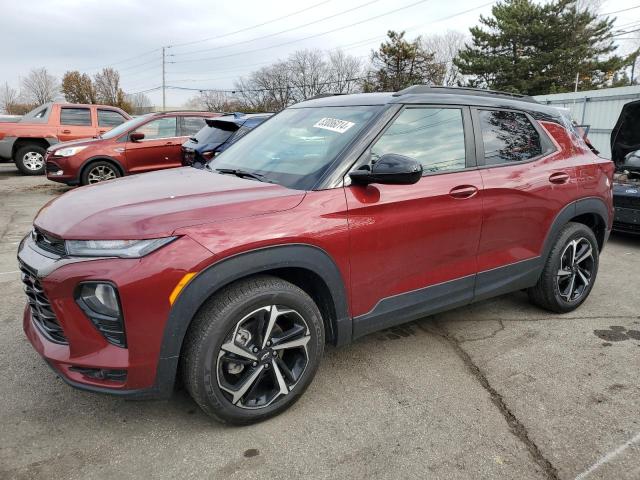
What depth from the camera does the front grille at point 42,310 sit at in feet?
7.41

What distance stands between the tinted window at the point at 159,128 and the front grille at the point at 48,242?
756 cm

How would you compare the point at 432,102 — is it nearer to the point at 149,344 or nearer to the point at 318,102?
the point at 318,102

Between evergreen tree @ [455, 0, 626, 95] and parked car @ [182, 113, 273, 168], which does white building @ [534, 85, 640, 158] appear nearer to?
parked car @ [182, 113, 273, 168]

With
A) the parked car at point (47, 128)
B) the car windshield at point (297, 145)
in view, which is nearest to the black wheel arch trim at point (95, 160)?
the parked car at point (47, 128)

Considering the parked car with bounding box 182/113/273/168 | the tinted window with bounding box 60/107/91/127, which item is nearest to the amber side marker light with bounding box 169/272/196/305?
the parked car with bounding box 182/113/273/168

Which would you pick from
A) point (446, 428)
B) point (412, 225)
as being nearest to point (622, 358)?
point (446, 428)

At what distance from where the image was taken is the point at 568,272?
3.89 metres

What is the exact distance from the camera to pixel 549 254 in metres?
3.71

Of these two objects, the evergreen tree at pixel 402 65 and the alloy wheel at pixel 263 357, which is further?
the evergreen tree at pixel 402 65

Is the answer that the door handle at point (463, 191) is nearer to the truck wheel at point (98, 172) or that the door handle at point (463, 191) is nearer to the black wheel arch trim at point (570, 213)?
the black wheel arch trim at point (570, 213)

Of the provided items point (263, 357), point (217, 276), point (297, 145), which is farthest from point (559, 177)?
point (217, 276)

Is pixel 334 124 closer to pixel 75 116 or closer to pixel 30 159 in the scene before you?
pixel 75 116

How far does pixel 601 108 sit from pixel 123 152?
13.9 meters

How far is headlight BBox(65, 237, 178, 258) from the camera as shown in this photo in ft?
6.90
